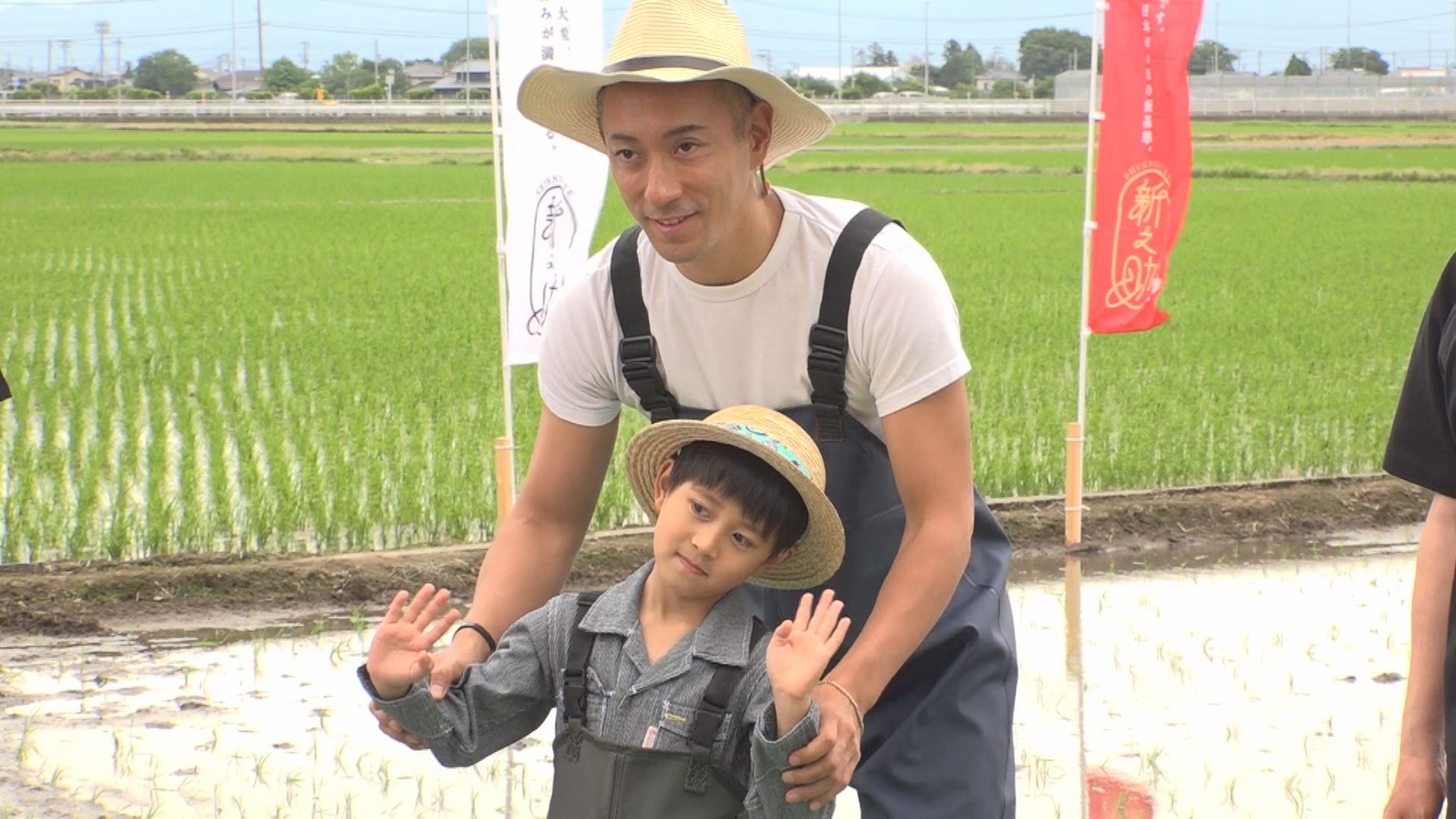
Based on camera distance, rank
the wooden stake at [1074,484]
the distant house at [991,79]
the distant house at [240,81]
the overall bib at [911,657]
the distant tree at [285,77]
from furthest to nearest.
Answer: the distant house at [991,79], the distant house at [240,81], the distant tree at [285,77], the wooden stake at [1074,484], the overall bib at [911,657]

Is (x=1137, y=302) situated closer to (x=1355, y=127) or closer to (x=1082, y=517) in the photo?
(x=1082, y=517)

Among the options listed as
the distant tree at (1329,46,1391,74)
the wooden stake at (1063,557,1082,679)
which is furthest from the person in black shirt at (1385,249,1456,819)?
the distant tree at (1329,46,1391,74)

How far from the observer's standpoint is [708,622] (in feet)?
6.79

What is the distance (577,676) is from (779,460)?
37 cm

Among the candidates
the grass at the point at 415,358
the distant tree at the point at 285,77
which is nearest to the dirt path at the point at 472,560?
the grass at the point at 415,358

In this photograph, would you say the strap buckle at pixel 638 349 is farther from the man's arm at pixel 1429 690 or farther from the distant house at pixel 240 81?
the distant house at pixel 240 81

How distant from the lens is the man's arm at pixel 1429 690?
1965mm

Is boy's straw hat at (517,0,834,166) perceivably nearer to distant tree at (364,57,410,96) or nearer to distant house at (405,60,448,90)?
distant tree at (364,57,410,96)

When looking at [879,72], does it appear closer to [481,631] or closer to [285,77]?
[285,77]

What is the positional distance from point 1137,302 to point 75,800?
4118 mm

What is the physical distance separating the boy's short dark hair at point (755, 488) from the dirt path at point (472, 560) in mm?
3769

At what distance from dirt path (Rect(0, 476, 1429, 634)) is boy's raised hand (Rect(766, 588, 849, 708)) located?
3957mm

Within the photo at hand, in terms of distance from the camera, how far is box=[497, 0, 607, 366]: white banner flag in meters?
5.49

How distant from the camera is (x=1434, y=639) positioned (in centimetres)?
196
